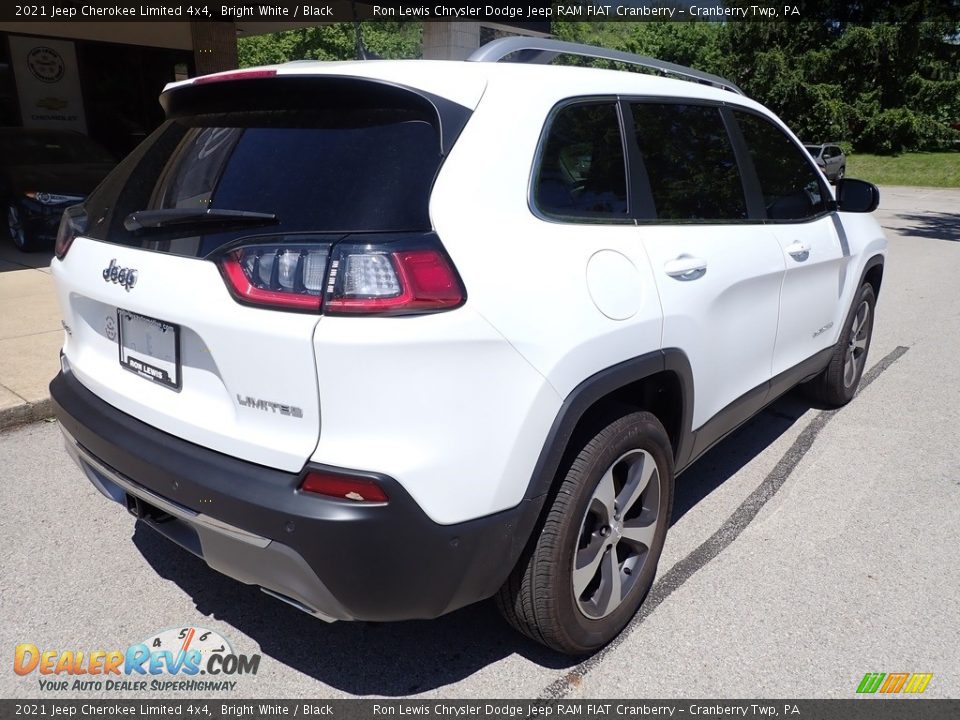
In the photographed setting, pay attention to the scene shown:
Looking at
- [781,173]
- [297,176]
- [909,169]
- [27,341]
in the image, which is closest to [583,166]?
[297,176]

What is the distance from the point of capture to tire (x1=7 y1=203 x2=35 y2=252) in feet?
31.7

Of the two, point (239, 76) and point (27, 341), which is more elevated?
point (239, 76)

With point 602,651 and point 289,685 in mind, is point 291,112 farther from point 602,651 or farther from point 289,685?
point 602,651

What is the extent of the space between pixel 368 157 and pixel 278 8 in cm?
1210

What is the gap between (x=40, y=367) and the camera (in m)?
5.18

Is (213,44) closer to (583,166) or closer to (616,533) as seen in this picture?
(583,166)

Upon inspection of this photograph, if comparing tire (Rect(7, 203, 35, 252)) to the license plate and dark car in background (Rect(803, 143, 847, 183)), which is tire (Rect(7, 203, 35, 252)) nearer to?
the license plate

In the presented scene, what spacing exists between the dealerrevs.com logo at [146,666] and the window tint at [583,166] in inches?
71.5

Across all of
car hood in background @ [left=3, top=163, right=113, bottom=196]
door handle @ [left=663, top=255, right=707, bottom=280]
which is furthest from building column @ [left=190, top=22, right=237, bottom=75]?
door handle @ [left=663, top=255, right=707, bottom=280]

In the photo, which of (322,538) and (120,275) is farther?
(120,275)

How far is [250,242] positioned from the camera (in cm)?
207

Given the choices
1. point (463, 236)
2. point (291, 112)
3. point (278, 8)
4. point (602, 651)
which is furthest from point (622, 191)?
point (278, 8)

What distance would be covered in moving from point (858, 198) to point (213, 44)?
13.4 meters

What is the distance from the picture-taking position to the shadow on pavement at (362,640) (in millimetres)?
2578
